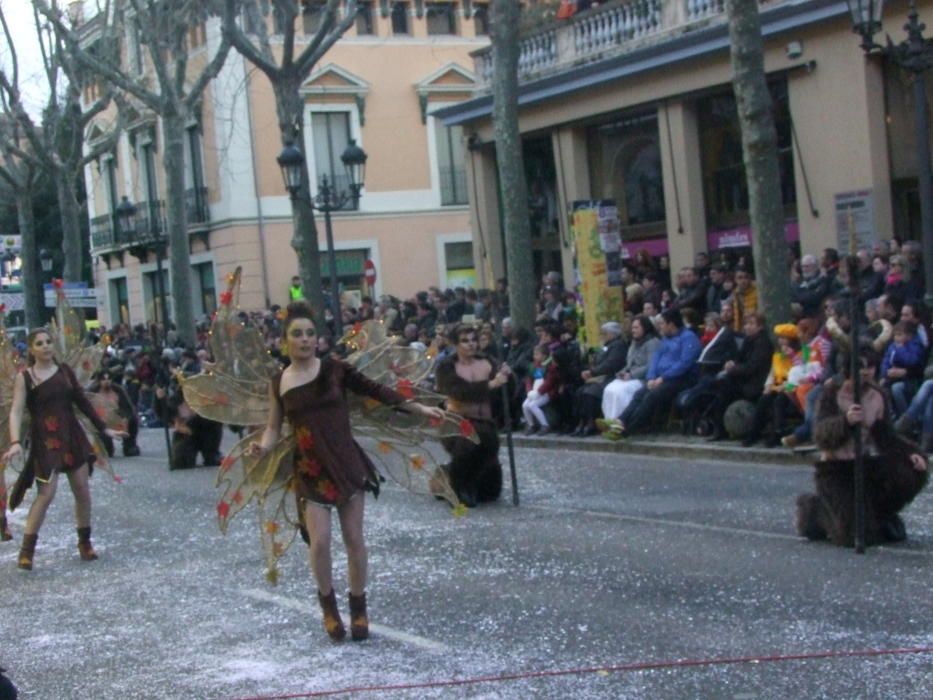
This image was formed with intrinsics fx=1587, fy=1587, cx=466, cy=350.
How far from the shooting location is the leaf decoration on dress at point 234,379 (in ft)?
29.8

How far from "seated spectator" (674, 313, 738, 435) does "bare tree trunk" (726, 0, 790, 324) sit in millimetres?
676

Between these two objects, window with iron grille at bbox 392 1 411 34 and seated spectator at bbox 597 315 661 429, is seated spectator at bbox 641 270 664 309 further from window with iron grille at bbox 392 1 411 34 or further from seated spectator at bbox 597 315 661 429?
window with iron grille at bbox 392 1 411 34

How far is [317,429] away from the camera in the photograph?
8.48 m

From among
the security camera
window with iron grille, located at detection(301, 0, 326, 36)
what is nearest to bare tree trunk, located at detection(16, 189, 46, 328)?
window with iron grille, located at detection(301, 0, 326, 36)

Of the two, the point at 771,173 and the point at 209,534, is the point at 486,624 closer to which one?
the point at 209,534

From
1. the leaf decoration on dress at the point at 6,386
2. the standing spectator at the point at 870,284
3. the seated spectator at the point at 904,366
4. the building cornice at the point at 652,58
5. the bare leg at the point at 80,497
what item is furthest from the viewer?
the building cornice at the point at 652,58

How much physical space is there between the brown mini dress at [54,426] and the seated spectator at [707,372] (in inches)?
304

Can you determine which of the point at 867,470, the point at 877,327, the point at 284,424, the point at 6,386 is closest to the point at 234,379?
the point at 284,424

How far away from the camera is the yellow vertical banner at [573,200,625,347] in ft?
69.9

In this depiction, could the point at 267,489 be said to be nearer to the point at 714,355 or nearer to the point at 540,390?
the point at 714,355

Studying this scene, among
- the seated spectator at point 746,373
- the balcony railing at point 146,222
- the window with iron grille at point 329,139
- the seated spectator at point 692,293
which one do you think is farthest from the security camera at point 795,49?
the window with iron grille at point 329,139

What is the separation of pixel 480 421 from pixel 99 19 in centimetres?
2758

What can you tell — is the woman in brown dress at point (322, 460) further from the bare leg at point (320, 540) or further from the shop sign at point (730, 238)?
the shop sign at point (730, 238)

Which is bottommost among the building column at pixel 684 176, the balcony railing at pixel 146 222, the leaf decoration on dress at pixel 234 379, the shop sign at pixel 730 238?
the leaf decoration on dress at pixel 234 379
